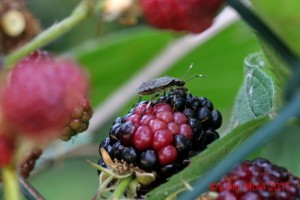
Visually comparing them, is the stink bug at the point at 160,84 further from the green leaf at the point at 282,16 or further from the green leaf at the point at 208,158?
the green leaf at the point at 282,16

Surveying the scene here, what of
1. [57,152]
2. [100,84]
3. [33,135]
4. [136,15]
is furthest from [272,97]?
[100,84]

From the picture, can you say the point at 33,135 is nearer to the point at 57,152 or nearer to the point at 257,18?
the point at 257,18

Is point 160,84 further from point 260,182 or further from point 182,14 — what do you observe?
point 182,14

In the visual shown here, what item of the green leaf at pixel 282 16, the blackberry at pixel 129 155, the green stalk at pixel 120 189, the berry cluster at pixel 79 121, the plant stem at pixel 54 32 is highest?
the plant stem at pixel 54 32

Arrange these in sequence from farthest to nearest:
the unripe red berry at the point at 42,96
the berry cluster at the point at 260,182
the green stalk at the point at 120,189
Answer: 1. the green stalk at the point at 120,189
2. the berry cluster at the point at 260,182
3. the unripe red berry at the point at 42,96

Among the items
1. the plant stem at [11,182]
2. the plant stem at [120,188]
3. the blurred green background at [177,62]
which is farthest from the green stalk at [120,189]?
the blurred green background at [177,62]

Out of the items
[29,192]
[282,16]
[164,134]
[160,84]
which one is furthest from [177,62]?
[282,16]
